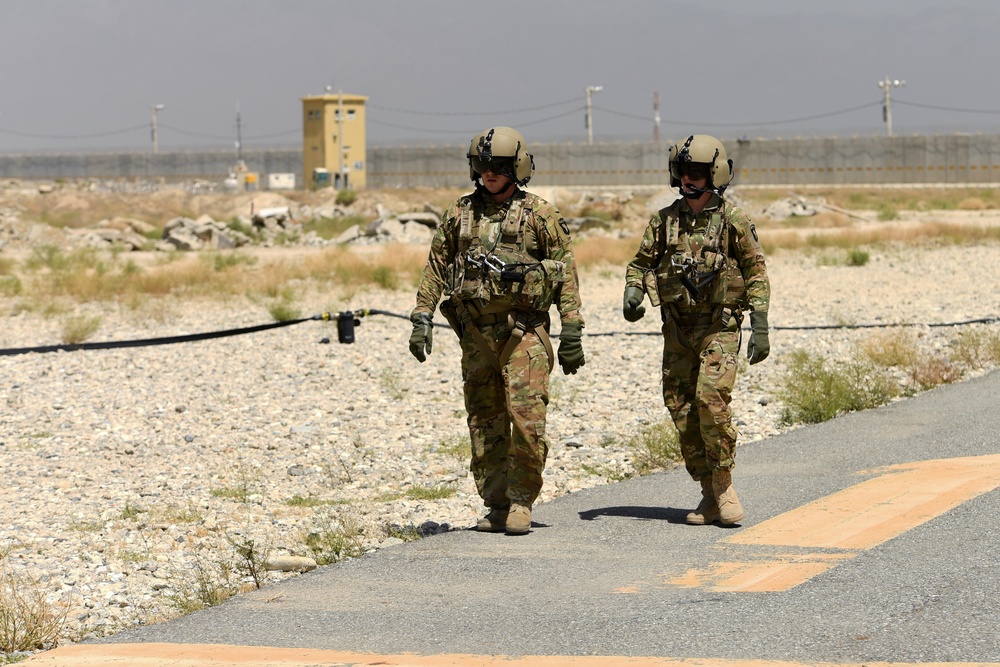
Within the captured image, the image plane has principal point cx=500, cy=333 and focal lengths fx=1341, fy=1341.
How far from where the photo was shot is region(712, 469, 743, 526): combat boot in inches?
289

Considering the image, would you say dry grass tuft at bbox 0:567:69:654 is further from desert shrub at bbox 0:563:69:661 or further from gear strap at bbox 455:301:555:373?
gear strap at bbox 455:301:555:373

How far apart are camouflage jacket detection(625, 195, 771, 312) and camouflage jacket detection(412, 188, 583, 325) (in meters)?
0.35

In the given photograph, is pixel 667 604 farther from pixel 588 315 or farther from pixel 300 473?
pixel 588 315

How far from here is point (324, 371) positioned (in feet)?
51.8

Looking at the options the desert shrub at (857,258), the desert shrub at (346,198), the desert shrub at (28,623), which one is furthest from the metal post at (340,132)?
the desert shrub at (28,623)

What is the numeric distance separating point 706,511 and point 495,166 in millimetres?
2251

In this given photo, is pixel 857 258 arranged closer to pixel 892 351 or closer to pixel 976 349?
pixel 976 349

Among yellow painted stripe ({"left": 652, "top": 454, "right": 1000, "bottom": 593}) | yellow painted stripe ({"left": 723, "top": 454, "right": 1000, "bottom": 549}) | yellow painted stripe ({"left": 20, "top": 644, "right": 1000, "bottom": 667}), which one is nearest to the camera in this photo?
yellow painted stripe ({"left": 20, "top": 644, "right": 1000, "bottom": 667})

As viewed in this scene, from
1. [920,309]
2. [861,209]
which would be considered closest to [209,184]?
[861,209]

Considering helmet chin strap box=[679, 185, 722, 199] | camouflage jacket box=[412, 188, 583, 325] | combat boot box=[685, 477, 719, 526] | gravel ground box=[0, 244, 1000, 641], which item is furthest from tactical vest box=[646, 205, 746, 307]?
gravel ground box=[0, 244, 1000, 641]

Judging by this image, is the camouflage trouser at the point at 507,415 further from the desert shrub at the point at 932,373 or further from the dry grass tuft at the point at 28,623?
the desert shrub at the point at 932,373

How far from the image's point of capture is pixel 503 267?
7.13 m

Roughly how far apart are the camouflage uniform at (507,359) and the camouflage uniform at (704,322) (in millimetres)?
500

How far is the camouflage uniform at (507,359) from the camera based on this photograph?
7219 mm
